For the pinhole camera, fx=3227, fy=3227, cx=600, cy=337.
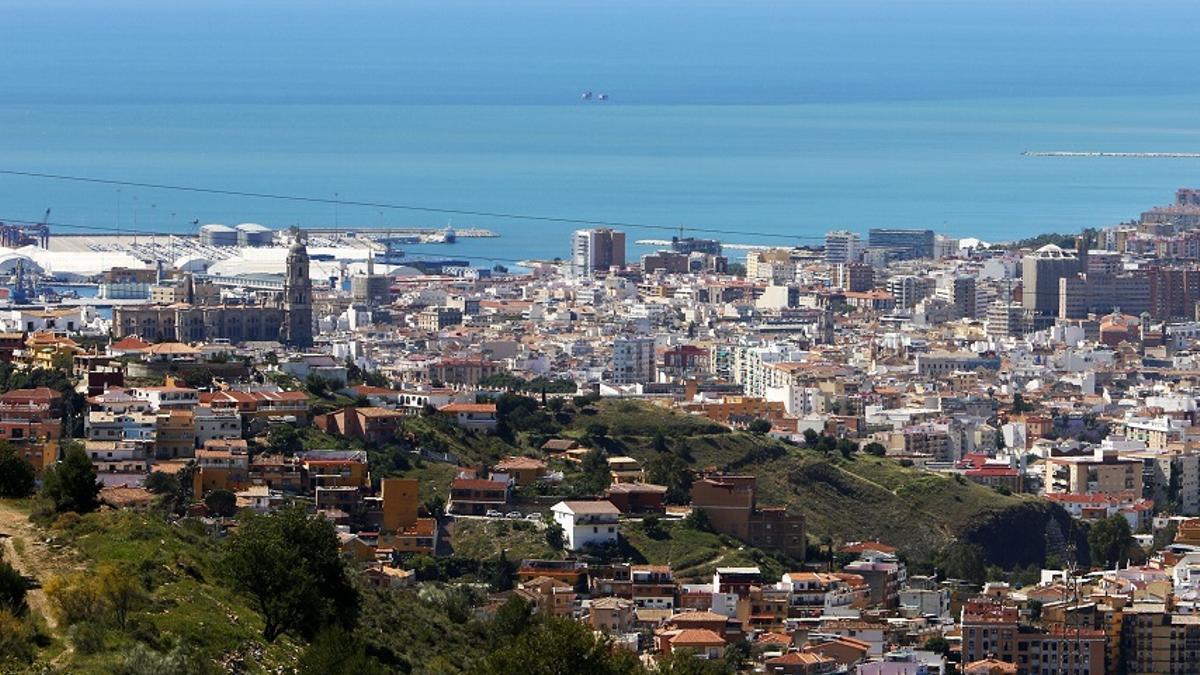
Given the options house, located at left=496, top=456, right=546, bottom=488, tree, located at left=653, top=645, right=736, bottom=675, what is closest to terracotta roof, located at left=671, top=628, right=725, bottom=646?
tree, located at left=653, top=645, right=736, bottom=675

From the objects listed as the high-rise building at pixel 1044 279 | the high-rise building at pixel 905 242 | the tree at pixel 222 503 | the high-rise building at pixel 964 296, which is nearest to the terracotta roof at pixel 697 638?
the tree at pixel 222 503

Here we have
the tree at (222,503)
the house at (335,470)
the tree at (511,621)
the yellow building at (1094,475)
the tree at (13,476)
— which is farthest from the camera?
the yellow building at (1094,475)

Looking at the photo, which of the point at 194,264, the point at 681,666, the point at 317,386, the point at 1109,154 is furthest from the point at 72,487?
the point at 1109,154

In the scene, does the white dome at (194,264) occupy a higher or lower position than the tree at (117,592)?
higher

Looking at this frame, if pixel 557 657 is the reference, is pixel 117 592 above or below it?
above

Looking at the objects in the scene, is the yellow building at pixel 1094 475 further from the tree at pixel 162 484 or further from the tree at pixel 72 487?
the tree at pixel 72 487

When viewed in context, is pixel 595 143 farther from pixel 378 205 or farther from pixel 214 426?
pixel 214 426
